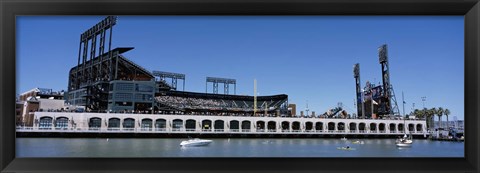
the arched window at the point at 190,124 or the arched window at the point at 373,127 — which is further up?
the arched window at the point at 190,124

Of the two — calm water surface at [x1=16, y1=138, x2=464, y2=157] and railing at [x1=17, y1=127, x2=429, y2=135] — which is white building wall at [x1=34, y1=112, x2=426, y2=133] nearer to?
railing at [x1=17, y1=127, x2=429, y2=135]

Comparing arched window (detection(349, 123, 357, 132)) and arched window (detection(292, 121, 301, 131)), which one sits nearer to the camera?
arched window (detection(292, 121, 301, 131))

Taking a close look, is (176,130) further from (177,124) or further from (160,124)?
(160,124)

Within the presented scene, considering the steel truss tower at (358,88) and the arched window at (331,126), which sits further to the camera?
the steel truss tower at (358,88)

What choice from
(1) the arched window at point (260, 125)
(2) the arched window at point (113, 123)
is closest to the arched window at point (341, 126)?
(1) the arched window at point (260, 125)

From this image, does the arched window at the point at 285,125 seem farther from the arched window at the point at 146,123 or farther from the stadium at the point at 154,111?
the arched window at the point at 146,123

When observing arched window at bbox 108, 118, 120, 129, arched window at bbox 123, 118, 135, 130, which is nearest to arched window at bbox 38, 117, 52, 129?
arched window at bbox 108, 118, 120, 129

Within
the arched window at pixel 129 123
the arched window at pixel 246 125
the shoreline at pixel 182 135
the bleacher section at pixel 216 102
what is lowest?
the shoreline at pixel 182 135

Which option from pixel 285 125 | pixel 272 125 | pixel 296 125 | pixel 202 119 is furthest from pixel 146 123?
pixel 296 125

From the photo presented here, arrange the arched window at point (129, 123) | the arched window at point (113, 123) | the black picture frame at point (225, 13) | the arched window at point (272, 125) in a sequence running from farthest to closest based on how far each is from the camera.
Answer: the arched window at point (272, 125), the arched window at point (129, 123), the arched window at point (113, 123), the black picture frame at point (225, 13)
